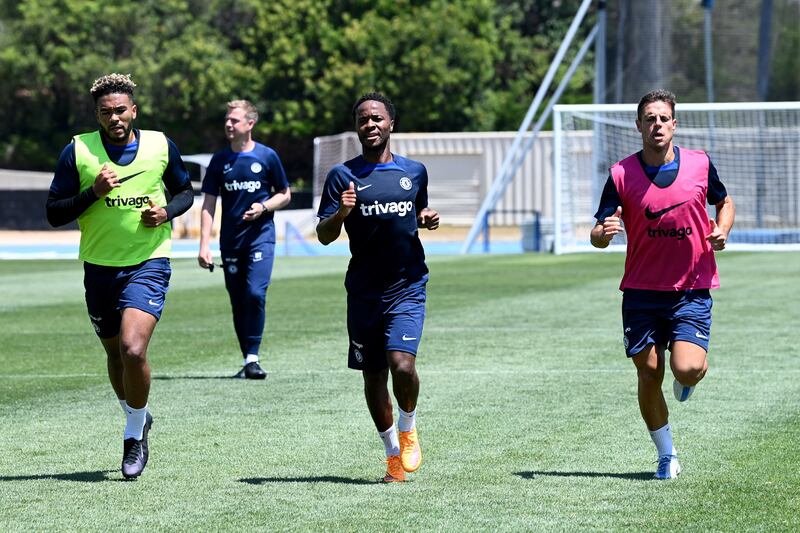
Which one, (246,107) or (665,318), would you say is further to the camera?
(246,107)

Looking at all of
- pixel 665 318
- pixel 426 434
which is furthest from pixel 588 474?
pixel 426 434

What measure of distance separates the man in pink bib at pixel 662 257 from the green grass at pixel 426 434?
21.9 inches

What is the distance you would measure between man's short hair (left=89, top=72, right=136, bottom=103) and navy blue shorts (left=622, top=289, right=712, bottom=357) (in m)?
2.85

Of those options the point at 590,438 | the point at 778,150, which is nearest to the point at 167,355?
the point at 590,438

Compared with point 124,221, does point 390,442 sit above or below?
below

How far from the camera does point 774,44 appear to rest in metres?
39.2

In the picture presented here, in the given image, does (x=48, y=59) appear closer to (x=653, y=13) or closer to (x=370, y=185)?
(x=653, y=13)

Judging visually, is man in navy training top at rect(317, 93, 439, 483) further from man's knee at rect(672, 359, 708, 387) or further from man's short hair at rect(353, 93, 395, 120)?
man's knee at rect(672, 359, 708, 387)

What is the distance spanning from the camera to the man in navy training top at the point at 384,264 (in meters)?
7.54

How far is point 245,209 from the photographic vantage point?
12391mm

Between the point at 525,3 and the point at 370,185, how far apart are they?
56820 millimetres

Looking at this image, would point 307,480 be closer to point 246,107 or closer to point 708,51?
point 246,107

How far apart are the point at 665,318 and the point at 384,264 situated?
1.47 metres

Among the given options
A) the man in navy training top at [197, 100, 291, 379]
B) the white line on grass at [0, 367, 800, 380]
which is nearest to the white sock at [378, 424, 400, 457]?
the white line on grass at [0, 367, 800, 380]
